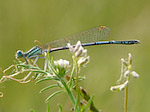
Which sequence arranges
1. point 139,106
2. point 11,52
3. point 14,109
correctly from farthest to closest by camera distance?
point 11,52 < point 14,109 < point 139,106

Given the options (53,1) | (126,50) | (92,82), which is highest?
(53,1)

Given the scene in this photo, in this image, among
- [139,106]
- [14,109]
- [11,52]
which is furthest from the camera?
[11,52]

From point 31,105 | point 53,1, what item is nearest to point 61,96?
point 31,105

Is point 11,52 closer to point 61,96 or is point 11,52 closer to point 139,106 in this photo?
point 61,96

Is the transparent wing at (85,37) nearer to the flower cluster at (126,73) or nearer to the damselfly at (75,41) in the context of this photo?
the damselfly at (75,41)

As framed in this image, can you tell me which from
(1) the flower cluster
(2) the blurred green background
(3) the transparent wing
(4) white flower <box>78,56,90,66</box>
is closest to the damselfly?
(3) the transparent wing

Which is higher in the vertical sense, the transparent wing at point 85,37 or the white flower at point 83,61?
the transparent wing at point 85,37

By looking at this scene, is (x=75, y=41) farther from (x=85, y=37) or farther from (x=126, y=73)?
(x=126, y=73)

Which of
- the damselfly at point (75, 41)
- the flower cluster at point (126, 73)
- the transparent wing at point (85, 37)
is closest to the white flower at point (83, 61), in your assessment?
the flower cluster at point (126, 73)

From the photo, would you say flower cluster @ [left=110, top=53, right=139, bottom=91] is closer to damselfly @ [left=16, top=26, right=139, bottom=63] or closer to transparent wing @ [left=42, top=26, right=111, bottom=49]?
damselfly @ [left=16, top=26, right=139, bottom=63]
